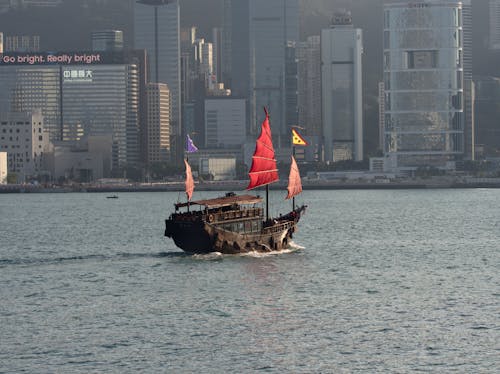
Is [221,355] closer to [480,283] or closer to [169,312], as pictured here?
[169,312]

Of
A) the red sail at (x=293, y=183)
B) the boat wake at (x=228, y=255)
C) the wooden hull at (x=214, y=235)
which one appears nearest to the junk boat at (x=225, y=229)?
the wooden hull at (x=214, y=235)

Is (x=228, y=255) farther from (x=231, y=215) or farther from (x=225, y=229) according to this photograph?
(x=231, y=215)

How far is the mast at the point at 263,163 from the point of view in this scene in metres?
115

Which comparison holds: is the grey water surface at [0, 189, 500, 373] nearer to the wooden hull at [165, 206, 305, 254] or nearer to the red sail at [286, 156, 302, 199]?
the wooden hull at [165, 206, 305, 254]

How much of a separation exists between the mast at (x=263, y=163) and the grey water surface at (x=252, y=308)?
6.91 meters

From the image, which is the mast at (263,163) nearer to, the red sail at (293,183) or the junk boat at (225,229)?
the junk boat at (225,229)

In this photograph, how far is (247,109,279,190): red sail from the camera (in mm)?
115312

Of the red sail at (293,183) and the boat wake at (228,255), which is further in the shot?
the red sail at (293,183)

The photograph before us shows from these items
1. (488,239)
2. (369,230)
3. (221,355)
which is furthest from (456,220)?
(221,355)

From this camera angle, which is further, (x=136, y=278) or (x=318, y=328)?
(x=136, y=278)

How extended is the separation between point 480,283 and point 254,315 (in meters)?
21.6

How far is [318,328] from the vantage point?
72.2 meters

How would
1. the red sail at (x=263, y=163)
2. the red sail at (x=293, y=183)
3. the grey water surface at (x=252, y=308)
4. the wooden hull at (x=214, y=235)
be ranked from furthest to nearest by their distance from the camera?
the red sail at (x=293, y=183), the red sail at (x=263, y=163), the wooden hull at (x=214, y=235), the grey water surface at (x=252, y=308)

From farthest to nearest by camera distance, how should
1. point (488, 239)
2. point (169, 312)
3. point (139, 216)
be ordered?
point (139, 216)
point (488, 239)
point (169, 312)
